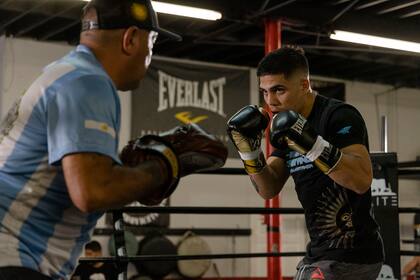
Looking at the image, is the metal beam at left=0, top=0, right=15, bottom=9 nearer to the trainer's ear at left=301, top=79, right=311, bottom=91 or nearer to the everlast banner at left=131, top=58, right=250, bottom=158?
the everlast banner at left=131, top=58, right=250, bottom=158

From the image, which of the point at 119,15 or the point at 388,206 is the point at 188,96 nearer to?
the point at 388,206

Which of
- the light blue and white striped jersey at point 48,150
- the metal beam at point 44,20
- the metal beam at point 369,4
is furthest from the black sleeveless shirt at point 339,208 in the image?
the metal beam at point 44,20

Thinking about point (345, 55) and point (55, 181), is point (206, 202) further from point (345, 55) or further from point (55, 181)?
point (55, 181)

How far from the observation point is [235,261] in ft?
32.8

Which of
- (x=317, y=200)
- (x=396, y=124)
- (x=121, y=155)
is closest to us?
(x=121, y=155)

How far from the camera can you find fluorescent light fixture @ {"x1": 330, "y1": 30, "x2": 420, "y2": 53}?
8.55 meters

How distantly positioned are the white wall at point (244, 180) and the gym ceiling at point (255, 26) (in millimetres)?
427

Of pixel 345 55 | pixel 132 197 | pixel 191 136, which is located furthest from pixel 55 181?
pixel 345 55

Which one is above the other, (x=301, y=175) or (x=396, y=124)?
(x=396, y=124)

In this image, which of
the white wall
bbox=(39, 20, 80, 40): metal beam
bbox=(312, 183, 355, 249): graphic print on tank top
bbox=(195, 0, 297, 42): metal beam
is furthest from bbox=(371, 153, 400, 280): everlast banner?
the white wall

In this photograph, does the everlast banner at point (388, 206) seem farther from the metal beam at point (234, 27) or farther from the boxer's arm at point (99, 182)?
the metal beam at point (234, 27)

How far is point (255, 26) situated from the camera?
9.49m

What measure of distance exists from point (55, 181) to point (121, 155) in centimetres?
19

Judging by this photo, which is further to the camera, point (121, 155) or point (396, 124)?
point (396, 124)
